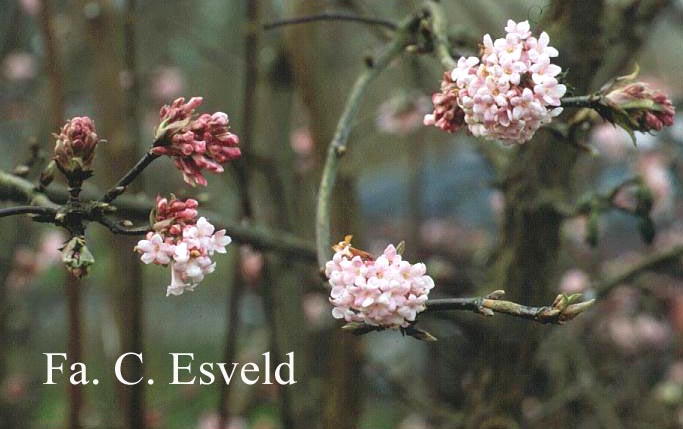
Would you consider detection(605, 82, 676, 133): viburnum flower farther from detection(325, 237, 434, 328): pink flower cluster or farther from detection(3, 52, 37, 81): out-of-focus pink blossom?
detection(3, 52, 37, 81): out-of-focus pink blossom

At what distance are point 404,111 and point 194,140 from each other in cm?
116

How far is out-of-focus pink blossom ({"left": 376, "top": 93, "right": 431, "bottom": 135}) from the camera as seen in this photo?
68.6 inches

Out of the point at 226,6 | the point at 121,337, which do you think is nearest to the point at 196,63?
the point at 226,6

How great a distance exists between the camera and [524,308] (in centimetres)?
68

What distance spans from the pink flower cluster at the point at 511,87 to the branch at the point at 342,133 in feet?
0.60

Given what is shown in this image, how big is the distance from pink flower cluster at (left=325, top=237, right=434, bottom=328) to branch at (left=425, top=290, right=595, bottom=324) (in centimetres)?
2

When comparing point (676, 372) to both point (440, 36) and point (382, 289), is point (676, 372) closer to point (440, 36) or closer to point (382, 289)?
point (440, 36)

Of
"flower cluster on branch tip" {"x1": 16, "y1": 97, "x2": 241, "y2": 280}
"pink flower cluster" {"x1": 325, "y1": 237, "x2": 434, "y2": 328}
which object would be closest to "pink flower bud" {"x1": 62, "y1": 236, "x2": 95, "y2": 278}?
"flower cluster on branch tip" {"x1": 16, "y1": 97, "x2": 241, "y2": 280}

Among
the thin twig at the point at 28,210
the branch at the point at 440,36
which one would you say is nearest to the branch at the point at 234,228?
the thin twig at the point at 28,210

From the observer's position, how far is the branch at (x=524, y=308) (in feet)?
2.26

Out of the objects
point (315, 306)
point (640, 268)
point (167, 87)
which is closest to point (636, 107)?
point (640, 268)

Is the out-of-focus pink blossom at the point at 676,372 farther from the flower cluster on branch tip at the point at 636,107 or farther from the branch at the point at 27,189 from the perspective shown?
the branch at the point at 27,189

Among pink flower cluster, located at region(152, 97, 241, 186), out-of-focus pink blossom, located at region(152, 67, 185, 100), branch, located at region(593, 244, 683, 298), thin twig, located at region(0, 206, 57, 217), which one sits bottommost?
thin twig, located at region(0, 206, 57, 217)

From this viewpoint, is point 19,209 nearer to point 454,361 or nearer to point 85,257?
point 85,257
